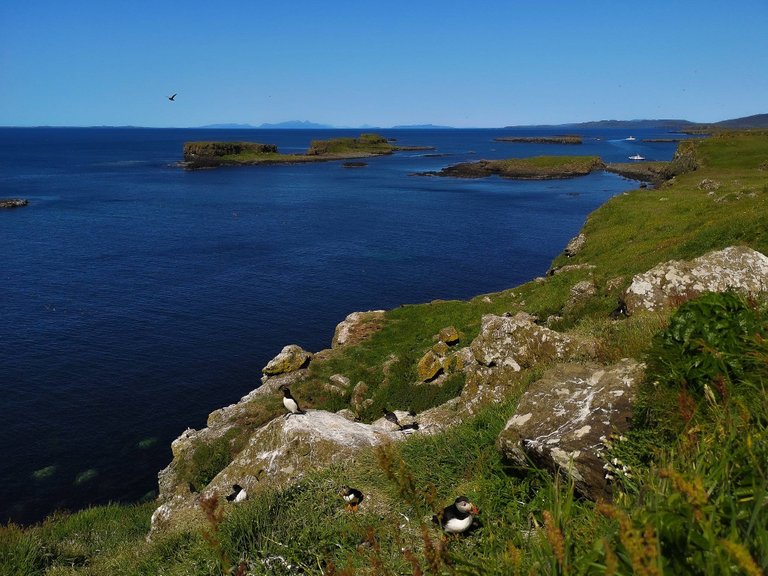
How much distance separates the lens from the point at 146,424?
33.6 meters

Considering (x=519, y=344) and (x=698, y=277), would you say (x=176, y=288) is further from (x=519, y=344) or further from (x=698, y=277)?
(x=698, y=277)

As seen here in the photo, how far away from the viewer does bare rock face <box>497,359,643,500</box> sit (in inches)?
292

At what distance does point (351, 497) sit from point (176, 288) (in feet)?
179

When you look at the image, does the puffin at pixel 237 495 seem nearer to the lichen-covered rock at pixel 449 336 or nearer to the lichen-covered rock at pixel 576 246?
the lichen-covered rock at pixel 449 336

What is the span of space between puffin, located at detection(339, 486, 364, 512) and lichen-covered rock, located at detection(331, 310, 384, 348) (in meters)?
26.6

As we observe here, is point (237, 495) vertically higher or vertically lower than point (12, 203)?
lower

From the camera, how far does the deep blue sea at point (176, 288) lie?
32062 millimetres

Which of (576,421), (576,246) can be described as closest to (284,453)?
(576,421)

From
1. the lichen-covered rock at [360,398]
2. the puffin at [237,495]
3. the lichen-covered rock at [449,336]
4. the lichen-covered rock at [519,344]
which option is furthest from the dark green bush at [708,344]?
the lichen-covered rock at [449,336]

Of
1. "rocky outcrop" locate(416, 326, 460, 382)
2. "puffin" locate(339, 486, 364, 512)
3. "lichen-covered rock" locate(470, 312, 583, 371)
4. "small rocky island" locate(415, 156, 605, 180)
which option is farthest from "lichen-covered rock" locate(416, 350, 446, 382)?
"small rocky island" locate(415, 156, 605, 180)

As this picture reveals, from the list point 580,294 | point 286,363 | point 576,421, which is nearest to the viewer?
point 576,421

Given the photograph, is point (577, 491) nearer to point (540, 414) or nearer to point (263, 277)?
point (540, 414)

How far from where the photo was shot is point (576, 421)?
27.0 feet

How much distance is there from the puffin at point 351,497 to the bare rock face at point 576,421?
2.52 metres
